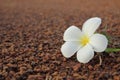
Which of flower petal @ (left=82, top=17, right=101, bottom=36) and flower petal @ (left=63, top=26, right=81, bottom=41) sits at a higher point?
flower petal @ (left=82, top=17, right=101, bottom=36)

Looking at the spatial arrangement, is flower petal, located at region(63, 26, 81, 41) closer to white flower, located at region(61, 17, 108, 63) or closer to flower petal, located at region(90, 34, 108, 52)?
white flower, located at region(61, 17, 108, 63)

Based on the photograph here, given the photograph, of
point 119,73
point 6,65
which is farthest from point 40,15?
point 119,73

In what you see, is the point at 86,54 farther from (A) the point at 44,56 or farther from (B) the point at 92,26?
(A) the point at 44,56

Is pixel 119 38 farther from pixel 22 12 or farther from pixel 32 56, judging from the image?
pixel 22 12

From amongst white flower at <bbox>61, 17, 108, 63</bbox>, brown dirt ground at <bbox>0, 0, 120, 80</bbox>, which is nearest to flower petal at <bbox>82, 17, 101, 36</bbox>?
white flower at <bbox>61, 17, 108, 63</bbox>

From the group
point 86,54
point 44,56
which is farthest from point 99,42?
point 44,56

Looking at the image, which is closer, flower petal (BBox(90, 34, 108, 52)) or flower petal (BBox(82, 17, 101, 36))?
flower petal (BBox(90, 34, 108, 52))

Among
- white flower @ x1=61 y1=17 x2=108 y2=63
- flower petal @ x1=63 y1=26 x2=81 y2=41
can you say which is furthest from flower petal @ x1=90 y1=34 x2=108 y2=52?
flower petal @ x1=63 y1=26 x2=81 y2=41
